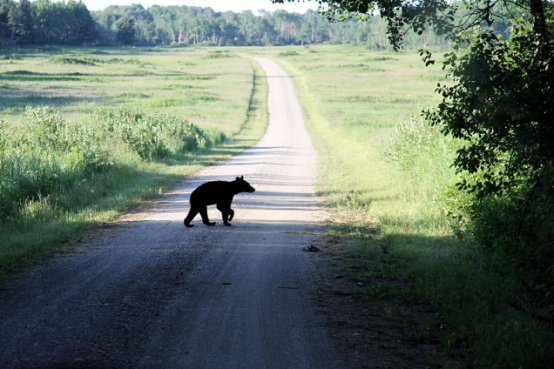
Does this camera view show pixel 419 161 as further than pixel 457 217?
Yes

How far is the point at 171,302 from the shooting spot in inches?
228

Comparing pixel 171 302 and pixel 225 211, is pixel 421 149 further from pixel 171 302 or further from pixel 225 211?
pixel 171 302

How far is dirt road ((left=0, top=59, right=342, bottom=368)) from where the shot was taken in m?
4.47

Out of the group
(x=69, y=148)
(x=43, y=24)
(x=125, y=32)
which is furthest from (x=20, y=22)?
(x=69, y=148)

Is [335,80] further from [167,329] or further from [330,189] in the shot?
[167,329]

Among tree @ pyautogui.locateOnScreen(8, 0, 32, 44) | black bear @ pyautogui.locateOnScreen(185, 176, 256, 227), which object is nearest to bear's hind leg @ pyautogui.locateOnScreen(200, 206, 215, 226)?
black bear @ pyautogui.locateOnScreen(185, 176, 256, 227)

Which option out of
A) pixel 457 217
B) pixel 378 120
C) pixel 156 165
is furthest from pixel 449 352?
pixel 378 120

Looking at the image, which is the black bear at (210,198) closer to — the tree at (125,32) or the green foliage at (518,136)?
the green foliage at (518,136)

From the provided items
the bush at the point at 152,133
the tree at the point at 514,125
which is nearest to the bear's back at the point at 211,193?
→ the tree at the point at 514,125

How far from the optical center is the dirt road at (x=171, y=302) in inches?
176

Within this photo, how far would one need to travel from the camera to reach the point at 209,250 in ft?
27.2

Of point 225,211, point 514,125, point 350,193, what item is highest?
point 514,125

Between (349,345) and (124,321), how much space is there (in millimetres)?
2499

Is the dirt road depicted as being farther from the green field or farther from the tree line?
the tree line
